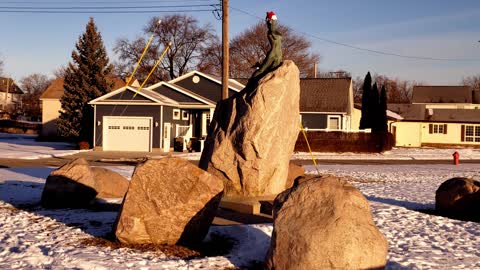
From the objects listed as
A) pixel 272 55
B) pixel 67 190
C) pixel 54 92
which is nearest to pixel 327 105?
pixel 54 92

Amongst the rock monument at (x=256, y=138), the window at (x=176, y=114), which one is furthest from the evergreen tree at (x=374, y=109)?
the rock monument at (x=256, y=138)

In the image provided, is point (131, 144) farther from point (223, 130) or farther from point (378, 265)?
point (378, 265)

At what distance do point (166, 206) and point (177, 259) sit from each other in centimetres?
98

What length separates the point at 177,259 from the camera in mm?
7785

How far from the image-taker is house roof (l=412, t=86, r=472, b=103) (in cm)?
7469

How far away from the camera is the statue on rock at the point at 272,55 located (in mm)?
13183

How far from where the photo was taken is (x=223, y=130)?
1231 cm

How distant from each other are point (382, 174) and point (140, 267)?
1650 cm

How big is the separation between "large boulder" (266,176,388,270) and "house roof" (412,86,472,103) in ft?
236

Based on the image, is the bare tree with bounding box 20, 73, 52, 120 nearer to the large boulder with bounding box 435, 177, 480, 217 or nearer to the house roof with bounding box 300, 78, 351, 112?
the house roof with bounding box 300, 78, 351, 112

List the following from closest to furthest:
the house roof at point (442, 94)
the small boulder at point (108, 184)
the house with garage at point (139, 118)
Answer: the small boulder at point (108, 184)
the house with garage at point (139, 118)
the house roof at point (442, 94)

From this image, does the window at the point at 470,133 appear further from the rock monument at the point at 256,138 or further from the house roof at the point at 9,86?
the house roof at the point at 9,86

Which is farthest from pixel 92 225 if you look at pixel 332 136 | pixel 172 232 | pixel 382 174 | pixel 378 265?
pixel 332 136

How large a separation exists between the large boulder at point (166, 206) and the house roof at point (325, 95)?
111ft
